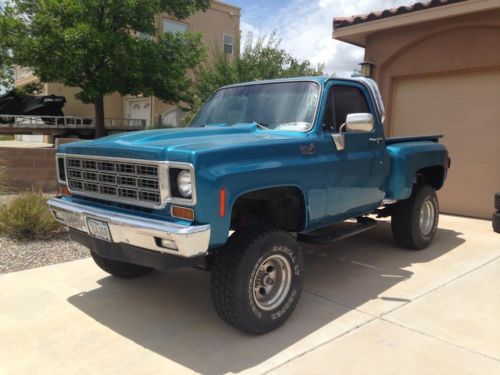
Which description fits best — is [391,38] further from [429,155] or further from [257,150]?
[257,150]

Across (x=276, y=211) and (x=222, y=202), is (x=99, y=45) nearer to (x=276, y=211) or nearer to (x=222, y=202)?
(x=276, y=211)

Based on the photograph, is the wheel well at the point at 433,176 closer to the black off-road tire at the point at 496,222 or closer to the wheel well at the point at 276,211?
the black off-road tire at the point at 496,222

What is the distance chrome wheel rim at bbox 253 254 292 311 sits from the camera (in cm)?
362

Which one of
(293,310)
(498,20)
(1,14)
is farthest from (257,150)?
(1,14)

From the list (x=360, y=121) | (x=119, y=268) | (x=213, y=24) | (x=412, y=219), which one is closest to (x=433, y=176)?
(x=412, y=219)

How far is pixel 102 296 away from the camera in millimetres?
4379

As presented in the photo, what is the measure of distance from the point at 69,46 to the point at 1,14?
2506mm

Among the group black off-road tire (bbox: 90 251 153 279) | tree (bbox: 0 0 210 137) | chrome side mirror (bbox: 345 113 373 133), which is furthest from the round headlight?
tree (bbox: 0 0 210 137)

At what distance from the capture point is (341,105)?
4.66 m

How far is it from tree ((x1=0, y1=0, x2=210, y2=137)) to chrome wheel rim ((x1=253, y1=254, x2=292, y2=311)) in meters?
8.94

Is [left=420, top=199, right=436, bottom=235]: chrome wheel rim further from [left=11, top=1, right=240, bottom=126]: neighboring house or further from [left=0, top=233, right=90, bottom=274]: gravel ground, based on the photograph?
[left=11, top=1, right=240, bottom=126]: neighboring house

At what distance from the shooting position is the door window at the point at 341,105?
4.45m

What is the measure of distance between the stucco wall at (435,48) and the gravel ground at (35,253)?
6447 millimetres

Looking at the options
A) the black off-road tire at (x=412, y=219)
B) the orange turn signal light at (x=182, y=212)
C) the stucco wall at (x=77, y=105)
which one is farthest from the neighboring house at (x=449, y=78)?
the stucco wall at (x=77, y=105)
